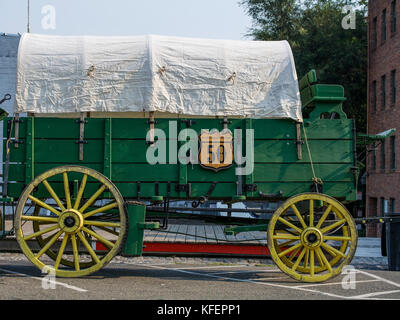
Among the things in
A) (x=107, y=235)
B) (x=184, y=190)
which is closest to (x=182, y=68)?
(x=184, y=190)

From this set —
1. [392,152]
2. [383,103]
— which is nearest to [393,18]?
[383,103]

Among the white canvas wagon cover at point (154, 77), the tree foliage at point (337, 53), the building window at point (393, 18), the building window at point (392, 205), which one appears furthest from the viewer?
the tree foliage at point (337, 53)

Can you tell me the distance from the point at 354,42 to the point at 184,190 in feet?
76.5

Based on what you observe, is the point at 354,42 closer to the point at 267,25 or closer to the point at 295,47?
the point at 295,47

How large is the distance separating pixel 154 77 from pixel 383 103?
19969 millimetres

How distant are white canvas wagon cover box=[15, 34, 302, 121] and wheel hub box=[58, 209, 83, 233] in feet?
4.38

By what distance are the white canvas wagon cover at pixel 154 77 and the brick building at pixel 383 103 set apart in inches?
648

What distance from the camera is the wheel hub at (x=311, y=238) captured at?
7766 mm

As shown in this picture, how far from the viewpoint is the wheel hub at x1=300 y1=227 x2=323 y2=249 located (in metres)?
7.77

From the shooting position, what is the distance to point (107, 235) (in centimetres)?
1212

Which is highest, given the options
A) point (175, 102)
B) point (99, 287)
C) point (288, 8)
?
point (288, 8)

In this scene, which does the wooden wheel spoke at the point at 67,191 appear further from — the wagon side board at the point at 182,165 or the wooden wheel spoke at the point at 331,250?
the wooden wheel spoke at the point at 331,250

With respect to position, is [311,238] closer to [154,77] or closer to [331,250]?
[331,250]

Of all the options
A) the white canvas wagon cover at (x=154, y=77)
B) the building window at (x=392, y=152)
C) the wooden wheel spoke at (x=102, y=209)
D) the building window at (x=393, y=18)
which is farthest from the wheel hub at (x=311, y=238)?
the building window at (x=393, y=18)
